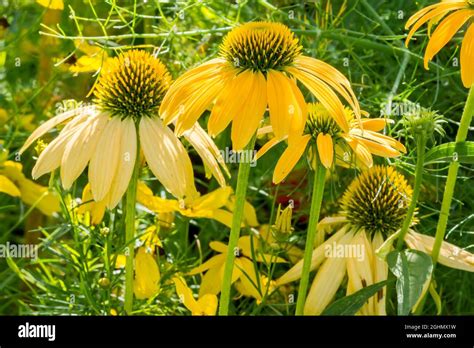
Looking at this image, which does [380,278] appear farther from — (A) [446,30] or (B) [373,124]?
(A) [446,30]

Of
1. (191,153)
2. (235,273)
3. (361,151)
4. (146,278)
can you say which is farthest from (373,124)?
(191,153)

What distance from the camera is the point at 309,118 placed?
1.15 meters

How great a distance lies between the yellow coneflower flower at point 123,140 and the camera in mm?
1106

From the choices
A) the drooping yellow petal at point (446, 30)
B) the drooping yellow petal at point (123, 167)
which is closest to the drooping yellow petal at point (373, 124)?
the drooping yellow petal at point (446, 30)

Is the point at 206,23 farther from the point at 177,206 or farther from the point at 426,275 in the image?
the point at 426,275

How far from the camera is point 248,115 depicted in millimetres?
1051

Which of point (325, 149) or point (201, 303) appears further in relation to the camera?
point (201, 303)

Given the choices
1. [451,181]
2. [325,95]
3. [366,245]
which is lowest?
[366,245]

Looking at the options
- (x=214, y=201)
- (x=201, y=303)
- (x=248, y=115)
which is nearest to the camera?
(x=248, y=115)

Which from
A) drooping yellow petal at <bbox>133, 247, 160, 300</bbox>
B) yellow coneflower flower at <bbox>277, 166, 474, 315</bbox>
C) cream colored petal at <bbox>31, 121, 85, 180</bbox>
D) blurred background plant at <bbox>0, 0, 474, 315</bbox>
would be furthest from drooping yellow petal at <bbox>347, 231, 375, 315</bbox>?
cream colored petal at <bbox>31, 121, 85, 180</bbox>

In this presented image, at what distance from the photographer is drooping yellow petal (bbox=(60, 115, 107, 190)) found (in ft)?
3.62

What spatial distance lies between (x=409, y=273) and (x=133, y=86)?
0.46m

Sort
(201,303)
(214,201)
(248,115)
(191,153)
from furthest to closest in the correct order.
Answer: (191,153) → (214,201) → (201,303) → (248,115)

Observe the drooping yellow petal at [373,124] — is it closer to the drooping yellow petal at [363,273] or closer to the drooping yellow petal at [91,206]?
the drooping yellow petal at [363,273]
